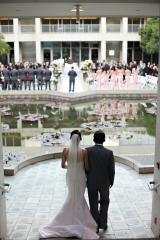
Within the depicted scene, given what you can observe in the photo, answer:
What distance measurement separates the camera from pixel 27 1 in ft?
15.5

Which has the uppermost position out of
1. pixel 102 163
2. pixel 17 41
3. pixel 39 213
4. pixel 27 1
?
pixel 17 41

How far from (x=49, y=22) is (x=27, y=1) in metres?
35.2

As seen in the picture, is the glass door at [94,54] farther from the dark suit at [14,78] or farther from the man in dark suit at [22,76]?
the dark suit at [14,78]

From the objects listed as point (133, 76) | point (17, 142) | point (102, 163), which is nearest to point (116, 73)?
point (133, 76)

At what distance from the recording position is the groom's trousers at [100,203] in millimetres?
5039

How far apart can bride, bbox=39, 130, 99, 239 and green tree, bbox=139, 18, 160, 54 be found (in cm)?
2932

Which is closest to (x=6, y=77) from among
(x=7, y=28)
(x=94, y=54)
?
(x=7, y=28)

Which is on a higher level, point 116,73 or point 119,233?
point 116,73

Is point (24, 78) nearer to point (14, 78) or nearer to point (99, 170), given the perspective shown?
point (14, 78)

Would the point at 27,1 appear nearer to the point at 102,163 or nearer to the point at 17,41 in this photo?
the point at 102,163

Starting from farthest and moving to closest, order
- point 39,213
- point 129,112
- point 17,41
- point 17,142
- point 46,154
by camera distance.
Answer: point 17,41
point 129,112
point 17,142
point 46,154
point 39,213

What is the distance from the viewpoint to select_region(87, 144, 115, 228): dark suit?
4863mm

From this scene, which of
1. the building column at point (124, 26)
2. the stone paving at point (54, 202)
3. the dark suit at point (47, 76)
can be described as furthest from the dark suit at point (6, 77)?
the building column at point (124, 26)

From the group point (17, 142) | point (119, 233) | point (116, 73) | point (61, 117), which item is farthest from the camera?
point (116, 73)
